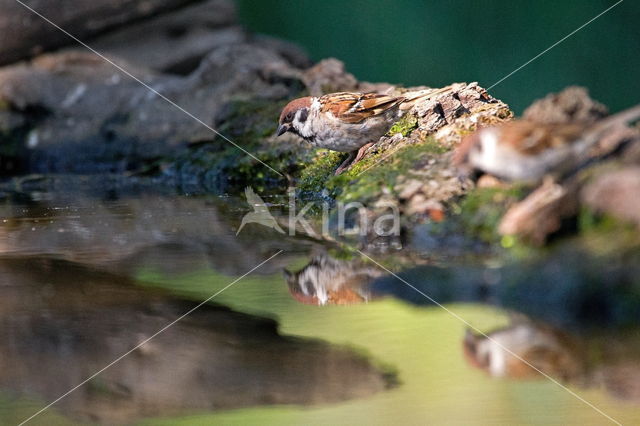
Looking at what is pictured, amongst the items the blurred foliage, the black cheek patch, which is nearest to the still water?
the black cheek patch

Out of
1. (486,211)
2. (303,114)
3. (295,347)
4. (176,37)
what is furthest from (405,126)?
(176,37)

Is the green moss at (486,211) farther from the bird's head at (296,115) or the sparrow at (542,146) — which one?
the bird's head at (296,115)

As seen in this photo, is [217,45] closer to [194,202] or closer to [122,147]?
[122,147]

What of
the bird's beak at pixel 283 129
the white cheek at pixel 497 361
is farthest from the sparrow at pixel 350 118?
the white cheek at pixel 497 361

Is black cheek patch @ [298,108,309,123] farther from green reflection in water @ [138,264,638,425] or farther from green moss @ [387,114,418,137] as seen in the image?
green reflection in water @ [138,264,638,425]

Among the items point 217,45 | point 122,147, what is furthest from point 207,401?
point 217,45

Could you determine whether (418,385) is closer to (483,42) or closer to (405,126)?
(405,126)
